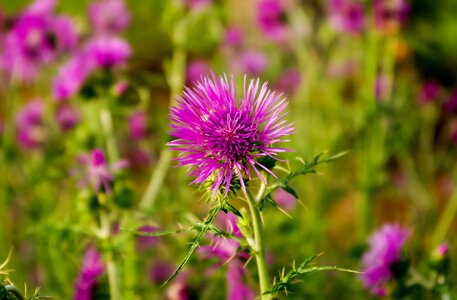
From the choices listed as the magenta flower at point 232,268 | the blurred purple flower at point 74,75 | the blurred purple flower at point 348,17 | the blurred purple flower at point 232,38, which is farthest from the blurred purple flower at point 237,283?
the blurred purple flower at point 232,38

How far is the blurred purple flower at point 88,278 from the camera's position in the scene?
5.14ft

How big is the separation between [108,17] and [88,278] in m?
1.22

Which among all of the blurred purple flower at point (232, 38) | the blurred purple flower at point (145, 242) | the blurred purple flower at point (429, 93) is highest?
the blurred purple flower at point (232, 38)

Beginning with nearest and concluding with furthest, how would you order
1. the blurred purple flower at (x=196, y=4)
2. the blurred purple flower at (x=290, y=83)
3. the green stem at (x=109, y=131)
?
the green stem at (x=109, y=131) < the blurred purple flower at (x=196, y=4) < the blurred purple flower at (x=290, y=83)

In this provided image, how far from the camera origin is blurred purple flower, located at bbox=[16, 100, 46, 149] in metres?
2.55

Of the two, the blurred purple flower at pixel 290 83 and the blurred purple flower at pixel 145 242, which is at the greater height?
the blurred purple flower at pixel 290 83

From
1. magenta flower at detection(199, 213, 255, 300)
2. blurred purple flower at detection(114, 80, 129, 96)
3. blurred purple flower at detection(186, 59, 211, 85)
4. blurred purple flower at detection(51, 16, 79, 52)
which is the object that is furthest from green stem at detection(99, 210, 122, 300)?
blurred purple flower at detection(186, 59, 211, 85)

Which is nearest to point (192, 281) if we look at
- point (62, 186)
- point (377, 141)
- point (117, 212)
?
point (117, 212)

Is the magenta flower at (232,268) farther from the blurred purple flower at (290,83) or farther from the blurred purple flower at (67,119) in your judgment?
the blurred purple flower at (290,83)

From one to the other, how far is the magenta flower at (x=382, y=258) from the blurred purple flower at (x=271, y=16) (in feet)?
5.07

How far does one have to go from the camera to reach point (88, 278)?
1.60 meters

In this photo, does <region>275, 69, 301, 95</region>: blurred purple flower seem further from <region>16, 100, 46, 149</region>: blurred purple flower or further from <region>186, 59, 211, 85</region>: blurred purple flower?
<region>16, 100, 46, 149</region>: blurred purple flower

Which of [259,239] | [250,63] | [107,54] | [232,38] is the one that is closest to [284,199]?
[107,54]

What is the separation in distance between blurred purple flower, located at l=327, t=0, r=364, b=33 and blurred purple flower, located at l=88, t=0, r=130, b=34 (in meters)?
0.85
